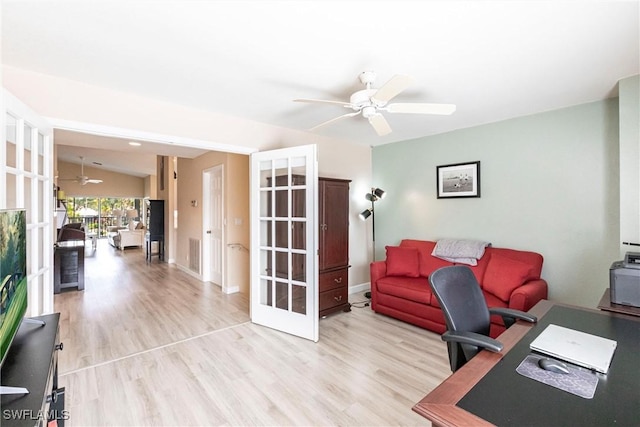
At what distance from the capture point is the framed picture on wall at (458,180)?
11.7 ft

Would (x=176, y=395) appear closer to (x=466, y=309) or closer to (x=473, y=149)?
(x=466, y=309)

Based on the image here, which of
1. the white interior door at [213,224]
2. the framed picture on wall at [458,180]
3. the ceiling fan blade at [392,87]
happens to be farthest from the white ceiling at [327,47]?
the white interior door at [213,224]

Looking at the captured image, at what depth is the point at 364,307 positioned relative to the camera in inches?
152

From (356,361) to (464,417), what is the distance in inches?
70.0

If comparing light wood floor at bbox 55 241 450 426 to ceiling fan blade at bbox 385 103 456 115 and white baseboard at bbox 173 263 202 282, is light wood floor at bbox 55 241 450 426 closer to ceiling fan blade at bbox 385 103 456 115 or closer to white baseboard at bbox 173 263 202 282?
white baseboard at bbox 173 263 202 282

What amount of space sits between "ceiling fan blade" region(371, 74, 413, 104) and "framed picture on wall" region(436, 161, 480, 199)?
7.20 feet

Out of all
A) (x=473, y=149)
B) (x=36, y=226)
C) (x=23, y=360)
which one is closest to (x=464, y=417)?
(x=23, y=360)

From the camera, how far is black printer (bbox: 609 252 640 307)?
70.2 inches

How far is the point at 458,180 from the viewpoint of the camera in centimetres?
372

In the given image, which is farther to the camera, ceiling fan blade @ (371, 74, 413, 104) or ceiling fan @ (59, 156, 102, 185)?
ceiling fan @ (59, 156, 102, 185)

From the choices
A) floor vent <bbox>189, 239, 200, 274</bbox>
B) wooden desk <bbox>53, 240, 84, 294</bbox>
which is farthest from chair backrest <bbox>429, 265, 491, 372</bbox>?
wooden desk <bbox>53, 240, 84, 294</bbox>

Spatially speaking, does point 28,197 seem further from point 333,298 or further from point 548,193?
point 548,193

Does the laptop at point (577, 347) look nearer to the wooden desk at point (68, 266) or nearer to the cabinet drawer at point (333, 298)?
the cabinet drawer at point (333, 298)

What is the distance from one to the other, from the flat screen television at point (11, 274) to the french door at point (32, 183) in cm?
41
